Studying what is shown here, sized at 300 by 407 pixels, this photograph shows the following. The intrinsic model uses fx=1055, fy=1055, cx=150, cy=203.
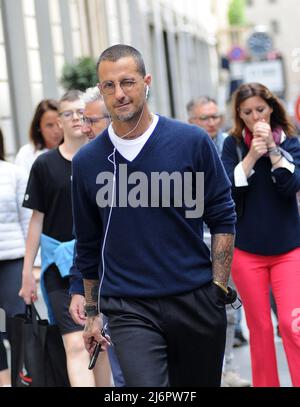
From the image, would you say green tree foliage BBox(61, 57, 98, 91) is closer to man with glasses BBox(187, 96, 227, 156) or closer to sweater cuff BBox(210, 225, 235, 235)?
man with glasses BBox(187, 96, 227, 156)

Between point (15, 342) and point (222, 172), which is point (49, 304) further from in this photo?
point (222, 172)

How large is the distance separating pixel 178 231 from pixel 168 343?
46 centimetres

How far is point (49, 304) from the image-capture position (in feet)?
20.5

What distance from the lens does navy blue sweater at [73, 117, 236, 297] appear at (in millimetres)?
4258

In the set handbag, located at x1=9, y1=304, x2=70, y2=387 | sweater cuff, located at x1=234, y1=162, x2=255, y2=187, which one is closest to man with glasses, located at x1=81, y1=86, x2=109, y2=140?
sweater cuff, located at x1=234, y1=162, x2=255, y2=187

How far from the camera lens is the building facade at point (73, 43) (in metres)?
14.5

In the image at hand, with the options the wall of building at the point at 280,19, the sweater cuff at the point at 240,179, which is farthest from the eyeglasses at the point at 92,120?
the wall of building at the point at 280,19

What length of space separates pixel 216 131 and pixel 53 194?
7.48ft

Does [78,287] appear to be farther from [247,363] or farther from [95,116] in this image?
[247,363]


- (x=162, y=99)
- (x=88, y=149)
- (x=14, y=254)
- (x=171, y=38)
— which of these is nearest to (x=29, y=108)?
(x=14, y=254)

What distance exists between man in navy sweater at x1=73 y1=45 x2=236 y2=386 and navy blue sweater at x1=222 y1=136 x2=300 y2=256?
1598mm

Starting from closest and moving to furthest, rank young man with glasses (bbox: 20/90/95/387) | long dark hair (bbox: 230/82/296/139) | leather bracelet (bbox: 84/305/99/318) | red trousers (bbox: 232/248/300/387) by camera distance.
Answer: leather bracelet (bbox: 84/305/99/318)
red trousers (bbox: 232/248/300/387)
young man with glasses (bbox: 20/90/95/387)
long dark hair (bbox: 230/82/296/139)

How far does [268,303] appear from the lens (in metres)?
6.13

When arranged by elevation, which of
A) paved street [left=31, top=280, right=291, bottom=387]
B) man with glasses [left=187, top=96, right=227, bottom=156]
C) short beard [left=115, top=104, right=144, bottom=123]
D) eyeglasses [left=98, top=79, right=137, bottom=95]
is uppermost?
eyeglasses [left=98, top=79, right=137, bottom=95]
